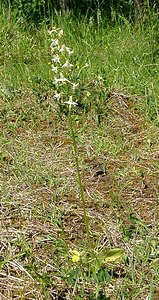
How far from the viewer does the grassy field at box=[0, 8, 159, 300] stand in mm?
2203

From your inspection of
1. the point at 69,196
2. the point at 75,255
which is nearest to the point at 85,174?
the point at 69,196

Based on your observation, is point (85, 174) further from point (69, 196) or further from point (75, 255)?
point (75, 255)

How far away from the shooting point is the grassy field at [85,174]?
2.20m

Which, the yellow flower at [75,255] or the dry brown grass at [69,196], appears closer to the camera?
the yellow flower at [75,255]


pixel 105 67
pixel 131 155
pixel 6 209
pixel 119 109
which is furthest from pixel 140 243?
pixel 105 67

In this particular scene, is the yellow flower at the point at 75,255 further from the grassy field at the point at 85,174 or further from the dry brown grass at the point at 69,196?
the dry brown grass at the point at 69,196

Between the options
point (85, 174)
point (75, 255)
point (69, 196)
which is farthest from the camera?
point (85, 174)

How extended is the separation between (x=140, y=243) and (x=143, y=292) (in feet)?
0.96

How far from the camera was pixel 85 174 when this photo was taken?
2988mm

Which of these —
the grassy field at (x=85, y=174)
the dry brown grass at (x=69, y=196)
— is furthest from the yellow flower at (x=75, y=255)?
the dry brown grass at (x=69, y=196)

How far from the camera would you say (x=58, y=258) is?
2309 millimetres

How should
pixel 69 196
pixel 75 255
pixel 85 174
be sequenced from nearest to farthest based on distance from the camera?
pixel 75 255 < pixel 69 196 < pixel 85 174

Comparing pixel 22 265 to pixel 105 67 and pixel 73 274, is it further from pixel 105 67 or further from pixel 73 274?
pixel 105 67

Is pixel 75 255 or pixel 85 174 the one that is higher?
pixel 75 255
